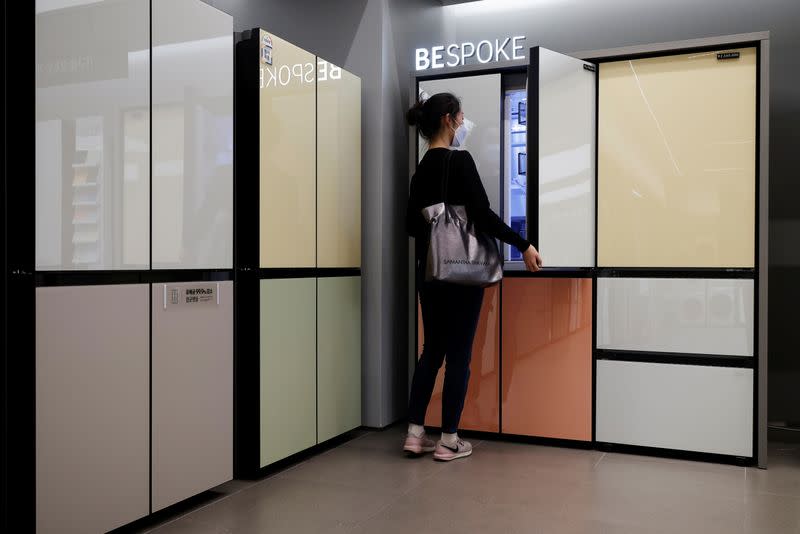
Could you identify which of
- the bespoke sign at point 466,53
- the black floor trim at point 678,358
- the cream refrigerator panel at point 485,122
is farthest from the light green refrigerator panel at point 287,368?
the bespoke sign at point 466,53

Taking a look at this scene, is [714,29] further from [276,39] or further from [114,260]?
[114,260]

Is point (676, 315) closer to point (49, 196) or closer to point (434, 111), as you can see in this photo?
point (434, 111)

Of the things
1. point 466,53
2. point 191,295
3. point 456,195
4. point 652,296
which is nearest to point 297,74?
point 456,195

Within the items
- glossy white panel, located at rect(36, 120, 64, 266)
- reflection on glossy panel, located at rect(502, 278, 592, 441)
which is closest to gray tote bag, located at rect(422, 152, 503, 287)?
reflection on glossy panel, located at rect(502, 278, 592, 441)

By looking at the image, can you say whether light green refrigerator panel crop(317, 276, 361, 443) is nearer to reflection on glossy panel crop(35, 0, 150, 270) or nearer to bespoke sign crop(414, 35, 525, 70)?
reflection on glossy panel crop(35, 0, 150, 270)

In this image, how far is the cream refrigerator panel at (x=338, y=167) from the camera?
350 cm

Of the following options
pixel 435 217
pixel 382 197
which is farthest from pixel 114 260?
pixel 382 197

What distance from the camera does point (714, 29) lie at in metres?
4.18

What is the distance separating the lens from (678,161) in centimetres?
345

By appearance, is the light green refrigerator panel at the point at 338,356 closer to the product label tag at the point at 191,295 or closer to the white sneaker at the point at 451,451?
the white sneaker at the point at 451,451

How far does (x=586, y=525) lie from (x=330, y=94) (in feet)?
7.64

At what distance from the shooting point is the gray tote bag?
3250 mm

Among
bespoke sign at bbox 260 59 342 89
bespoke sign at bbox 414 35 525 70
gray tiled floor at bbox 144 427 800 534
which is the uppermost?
bespoke sign at bbox 414 35 525 70

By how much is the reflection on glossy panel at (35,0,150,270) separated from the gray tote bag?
133 cm
